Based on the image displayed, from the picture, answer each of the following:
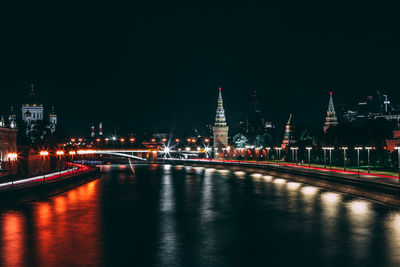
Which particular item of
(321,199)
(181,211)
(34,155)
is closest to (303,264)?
(181,211)

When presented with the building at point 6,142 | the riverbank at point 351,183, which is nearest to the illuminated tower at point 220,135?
the building at point 6,142

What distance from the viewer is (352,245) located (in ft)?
64.0

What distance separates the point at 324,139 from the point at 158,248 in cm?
9872

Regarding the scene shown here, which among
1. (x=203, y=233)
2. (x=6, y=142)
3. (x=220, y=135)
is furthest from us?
(x=220, y=135)

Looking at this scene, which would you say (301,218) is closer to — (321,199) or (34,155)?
(321,199)

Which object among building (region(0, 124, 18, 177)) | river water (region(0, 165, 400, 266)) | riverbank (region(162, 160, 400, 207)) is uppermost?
building (region(0, 124, 18, 177))

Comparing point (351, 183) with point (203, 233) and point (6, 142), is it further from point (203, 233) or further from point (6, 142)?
point (6, 142)

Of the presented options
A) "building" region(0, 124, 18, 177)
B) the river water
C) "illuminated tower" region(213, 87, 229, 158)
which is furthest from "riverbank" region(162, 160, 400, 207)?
"illuminated tower" region(213, 87, 229, 158)

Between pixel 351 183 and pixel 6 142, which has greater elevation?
pixel 6 142

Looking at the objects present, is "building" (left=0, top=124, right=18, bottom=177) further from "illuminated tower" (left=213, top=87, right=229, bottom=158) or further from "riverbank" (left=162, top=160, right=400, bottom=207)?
"illuminated tower" (left=213, top=87, right=229, bottom=158)

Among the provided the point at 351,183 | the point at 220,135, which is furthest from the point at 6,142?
the point at 220,135

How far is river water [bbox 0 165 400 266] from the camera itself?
17.2 meters

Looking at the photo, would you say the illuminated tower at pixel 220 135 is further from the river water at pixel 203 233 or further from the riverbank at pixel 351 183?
the river water at pixel 203 233

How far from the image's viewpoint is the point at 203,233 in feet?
74.5
